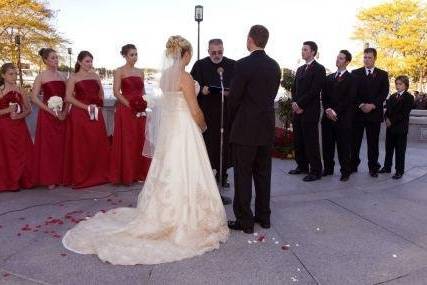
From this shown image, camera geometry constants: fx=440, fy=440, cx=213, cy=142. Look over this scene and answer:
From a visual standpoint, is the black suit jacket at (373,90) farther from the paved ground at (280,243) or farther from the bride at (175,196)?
the bride at (175,196)

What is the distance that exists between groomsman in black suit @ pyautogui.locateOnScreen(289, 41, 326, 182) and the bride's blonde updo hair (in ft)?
10.3

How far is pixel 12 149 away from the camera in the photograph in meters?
6.75

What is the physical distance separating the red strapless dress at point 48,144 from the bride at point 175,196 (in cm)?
223

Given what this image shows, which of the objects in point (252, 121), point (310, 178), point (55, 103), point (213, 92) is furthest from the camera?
point (310, 178)

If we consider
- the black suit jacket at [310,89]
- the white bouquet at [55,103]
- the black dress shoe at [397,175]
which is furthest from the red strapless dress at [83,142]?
the black dress shoe at [397,175]

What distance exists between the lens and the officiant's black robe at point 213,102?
6645mm

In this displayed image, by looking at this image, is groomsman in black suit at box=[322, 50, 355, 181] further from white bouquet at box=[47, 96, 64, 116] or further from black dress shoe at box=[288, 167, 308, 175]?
white bouquet at box=[47, 96, 64, 116]

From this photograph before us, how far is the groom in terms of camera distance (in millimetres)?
4613

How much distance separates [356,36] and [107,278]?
127 feet

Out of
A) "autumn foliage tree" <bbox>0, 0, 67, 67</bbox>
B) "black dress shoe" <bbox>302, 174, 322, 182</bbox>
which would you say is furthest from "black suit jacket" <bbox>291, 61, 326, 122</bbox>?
"autumn foliage tree" <bbox>0, 0, 67, 67</bbox>

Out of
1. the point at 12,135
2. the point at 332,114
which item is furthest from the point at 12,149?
the point at 332,114

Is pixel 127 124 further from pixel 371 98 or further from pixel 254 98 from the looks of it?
pixel 371 98

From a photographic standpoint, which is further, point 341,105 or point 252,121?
point 341,105

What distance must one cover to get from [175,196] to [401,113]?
5078mm
